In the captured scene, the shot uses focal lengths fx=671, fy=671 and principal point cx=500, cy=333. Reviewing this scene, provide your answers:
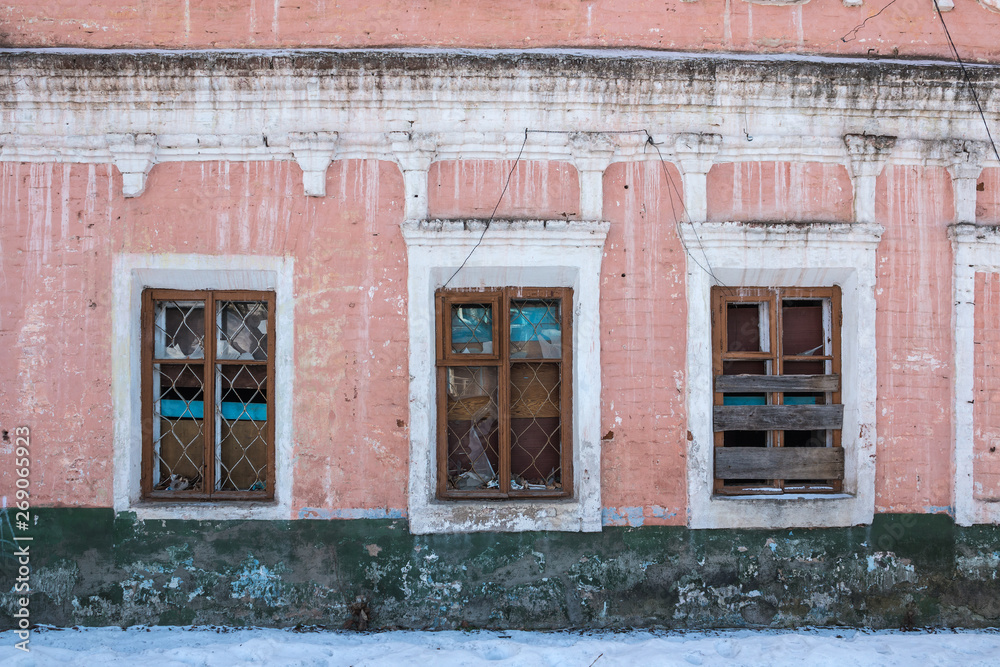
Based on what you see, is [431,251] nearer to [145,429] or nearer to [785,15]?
[145,429]

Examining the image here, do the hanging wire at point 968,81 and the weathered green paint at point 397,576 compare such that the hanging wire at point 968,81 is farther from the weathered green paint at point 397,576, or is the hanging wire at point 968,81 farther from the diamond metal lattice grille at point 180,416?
the diamond metal lattice grille at point 180,416

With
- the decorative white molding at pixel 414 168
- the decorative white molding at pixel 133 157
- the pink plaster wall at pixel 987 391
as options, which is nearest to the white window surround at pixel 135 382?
the decorative white molding at pixel 133 157

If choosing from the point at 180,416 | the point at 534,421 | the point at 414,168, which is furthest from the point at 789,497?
the point at 180,416

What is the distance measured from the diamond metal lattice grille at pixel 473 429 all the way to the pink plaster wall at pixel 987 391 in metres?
2.97

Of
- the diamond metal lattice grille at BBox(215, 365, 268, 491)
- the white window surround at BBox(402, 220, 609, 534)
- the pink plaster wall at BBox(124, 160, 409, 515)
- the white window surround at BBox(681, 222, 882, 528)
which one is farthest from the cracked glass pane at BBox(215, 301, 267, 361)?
the white window surround at BBox(681, 222, 882, 528)

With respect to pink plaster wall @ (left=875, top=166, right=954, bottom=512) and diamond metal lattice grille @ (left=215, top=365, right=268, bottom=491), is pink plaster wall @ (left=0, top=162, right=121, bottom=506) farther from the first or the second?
pink plaster wall @ (left=875, top=166, right=954, bottom=512)

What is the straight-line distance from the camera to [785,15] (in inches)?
166

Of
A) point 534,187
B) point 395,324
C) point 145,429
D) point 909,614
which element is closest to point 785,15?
point 534,187

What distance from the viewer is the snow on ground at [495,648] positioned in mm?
3662

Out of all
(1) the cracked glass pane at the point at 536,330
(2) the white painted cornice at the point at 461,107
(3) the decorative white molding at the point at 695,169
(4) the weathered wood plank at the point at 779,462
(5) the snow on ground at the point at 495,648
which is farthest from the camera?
(1) the cracked glass pane at the point at 536,330

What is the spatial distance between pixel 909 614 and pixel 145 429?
15.9ft

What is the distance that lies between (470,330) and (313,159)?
1.41 m

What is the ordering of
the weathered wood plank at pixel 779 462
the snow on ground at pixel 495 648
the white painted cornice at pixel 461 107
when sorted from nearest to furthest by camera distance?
the snow on ground at pixel 495 648, the white painted cornice at pixel 461 107, the weathered wood plank at pixel 779 462

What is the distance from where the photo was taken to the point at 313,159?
13.2 feet
